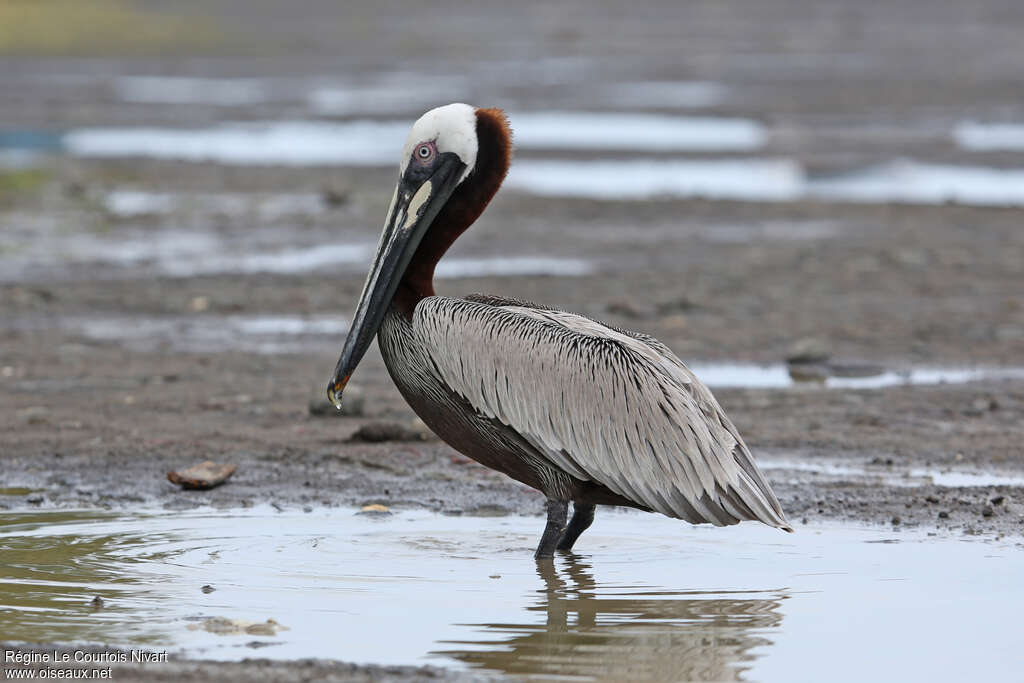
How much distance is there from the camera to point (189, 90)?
32.8 metres

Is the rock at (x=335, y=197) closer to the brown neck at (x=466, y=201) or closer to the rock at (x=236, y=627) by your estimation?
the brown neck at (x=466, y=201)

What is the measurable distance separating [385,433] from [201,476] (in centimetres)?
119

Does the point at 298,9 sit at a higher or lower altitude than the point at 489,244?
higher

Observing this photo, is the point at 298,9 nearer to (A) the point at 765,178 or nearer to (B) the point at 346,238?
(A) the point at 765,178

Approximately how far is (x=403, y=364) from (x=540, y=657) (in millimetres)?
1413

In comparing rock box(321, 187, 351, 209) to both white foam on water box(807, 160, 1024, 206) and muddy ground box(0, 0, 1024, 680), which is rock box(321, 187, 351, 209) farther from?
white foam on water box(807, 160, 1024, 206)

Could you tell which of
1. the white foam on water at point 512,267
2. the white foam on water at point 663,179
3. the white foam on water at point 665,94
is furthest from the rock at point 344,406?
the white foam on water at point 665,94

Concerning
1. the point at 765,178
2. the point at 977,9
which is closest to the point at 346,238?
the point at 765,178

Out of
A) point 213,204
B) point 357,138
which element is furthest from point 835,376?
point 357,138

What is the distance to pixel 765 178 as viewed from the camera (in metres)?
20.5

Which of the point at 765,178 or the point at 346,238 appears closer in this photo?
the point at 346,238

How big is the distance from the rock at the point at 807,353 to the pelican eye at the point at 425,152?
438 centimetres

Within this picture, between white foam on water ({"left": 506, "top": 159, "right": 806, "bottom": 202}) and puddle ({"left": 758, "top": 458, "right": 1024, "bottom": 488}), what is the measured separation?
1043 centimetres

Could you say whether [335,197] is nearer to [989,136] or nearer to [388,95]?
[989,136]
